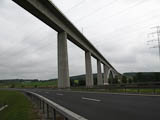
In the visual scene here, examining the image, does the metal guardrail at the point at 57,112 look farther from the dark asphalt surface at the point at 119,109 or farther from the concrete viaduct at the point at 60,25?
the concrete viaduct at the point at 60,25

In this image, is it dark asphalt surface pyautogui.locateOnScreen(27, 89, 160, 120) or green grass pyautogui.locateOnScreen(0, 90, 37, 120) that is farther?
green grass pyautogui.locateOnScreen(0, 90, 37, 120)

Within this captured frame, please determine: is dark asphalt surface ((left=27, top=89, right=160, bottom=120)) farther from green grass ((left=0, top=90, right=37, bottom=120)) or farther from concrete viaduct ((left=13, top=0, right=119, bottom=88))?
concrete viaduct ((left=13, top=0, right=119, bottom=88))

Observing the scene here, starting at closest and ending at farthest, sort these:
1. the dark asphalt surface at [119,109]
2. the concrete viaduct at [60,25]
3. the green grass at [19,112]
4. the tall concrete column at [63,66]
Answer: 1. the dark asphalt surface at [119,109]
2. the green grass at [19,112]
3. the concrete viaduct at [60,25]
4. the tall concrete column at [63,66]

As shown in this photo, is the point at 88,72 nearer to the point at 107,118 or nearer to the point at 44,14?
the point at 44,14

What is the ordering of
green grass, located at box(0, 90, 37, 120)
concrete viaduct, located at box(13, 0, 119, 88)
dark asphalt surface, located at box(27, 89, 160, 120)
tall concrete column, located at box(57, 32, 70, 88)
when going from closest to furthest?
dark asphalt surface, located at box(27, 89, 160, 120)
green grass, located at box(0, 90, 37, 120)
concrete viaduct, located at box(13, 0, 119, 88)
tall concrete column, located at box(57, 32, 70, 88)

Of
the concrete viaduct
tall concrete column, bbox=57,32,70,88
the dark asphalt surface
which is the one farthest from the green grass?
tall concrete column, bbox=57,32,70,88

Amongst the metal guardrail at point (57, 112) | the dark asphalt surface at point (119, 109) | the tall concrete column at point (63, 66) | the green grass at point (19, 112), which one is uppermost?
the tall concrete column at point (63, 66)

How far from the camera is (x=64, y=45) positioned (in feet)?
107

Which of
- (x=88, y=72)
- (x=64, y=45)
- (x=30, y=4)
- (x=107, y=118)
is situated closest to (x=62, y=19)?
(x=64, y=45)

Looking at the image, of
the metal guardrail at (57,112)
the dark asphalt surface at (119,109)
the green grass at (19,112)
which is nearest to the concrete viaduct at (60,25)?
the green grass at (19,112)

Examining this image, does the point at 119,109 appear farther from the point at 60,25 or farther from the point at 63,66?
the point at 60,25

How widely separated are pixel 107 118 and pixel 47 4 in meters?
23.5

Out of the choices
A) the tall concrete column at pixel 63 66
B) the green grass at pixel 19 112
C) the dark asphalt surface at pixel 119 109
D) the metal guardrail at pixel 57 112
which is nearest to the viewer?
the metal guardrail at pixel 57 112

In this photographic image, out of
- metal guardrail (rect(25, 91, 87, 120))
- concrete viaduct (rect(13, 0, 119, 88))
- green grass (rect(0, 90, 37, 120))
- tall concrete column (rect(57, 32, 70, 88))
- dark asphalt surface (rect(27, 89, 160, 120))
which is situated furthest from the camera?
tall concrete column (rect(57, 32, 70, 88))
